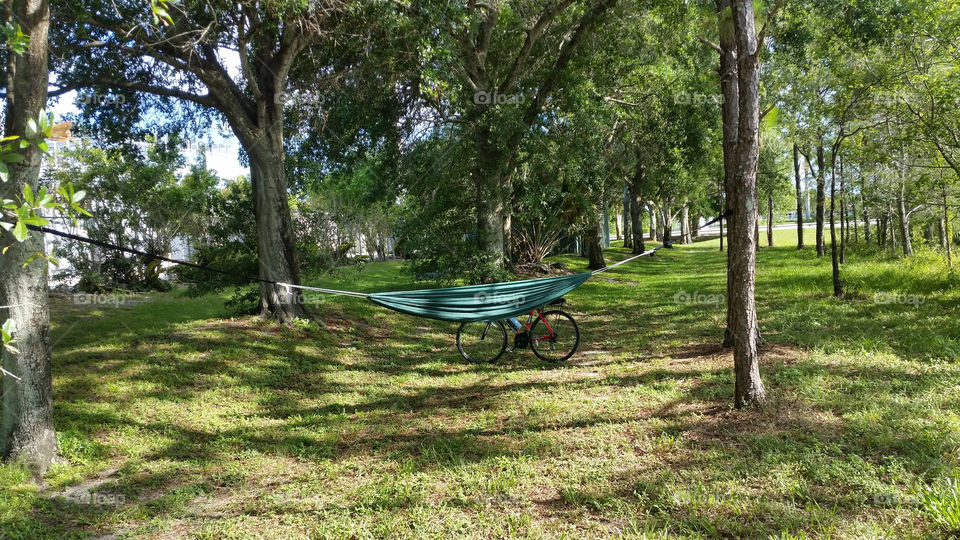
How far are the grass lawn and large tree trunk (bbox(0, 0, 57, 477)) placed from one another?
0.20 metres

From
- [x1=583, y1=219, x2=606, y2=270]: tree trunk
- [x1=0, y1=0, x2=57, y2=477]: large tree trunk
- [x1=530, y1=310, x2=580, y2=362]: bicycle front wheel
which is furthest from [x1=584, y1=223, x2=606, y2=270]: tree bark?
[x1=0, y1=0, x2=57, y2=477]: large tree trunk

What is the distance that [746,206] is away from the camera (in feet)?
11.0

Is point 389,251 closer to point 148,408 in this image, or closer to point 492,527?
point 148,408

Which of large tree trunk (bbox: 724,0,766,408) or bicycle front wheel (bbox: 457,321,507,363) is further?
bicycle front wheel (bbox: 457,321,507,363)

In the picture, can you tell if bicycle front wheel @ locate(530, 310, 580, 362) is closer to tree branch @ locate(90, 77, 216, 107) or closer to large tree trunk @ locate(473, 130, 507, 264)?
large tree trunk @ locate(473, 130, 507, 264)

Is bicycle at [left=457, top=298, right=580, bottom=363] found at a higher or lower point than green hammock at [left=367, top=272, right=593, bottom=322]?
lower

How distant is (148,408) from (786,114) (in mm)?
10613

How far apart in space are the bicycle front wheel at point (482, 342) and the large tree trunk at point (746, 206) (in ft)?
7.85

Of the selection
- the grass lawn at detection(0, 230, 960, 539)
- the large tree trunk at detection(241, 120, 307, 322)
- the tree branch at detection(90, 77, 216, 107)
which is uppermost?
the tree branch at detection(90, 77, 216, 107)

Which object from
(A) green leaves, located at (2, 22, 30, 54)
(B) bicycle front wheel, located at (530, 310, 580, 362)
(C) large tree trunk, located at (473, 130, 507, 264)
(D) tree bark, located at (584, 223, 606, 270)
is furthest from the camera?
(D) tree bark, located at (584, 223, 606, 270)

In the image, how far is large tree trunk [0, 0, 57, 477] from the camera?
9.73 ft

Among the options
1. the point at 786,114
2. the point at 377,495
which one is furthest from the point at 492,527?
the point at 786,114

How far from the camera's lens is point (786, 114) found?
968cm

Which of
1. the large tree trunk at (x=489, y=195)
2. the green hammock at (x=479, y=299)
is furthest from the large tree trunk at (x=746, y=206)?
the large tree trunk at (x=489, y=195)
